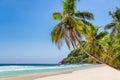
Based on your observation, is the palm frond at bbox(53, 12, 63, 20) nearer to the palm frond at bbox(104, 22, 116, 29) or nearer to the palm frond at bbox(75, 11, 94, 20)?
the palm frond at bbox(75, 11, 94, 20)

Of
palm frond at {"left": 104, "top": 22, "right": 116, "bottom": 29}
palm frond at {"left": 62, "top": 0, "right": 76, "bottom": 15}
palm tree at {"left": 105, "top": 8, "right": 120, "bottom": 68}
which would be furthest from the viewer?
palm frond at {"left": 104, "top": 22, "right": 116, "bottom": 29}

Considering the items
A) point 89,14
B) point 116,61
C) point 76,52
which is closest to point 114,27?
point 89,14

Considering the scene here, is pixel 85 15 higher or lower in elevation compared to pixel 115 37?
higher

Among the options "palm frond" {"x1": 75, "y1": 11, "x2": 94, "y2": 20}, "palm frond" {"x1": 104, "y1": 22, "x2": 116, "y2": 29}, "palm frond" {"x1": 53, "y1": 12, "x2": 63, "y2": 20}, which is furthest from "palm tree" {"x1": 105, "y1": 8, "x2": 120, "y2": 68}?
"palm frond" {"x1": 53, "y1": 12, "x2": 63, "y2": 20}

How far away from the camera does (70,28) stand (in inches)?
605

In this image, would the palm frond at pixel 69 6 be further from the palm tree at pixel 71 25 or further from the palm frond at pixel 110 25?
the palm frond at pixel 110 25

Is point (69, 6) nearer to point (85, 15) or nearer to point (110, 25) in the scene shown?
point (85, 15)

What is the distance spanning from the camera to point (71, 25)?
50.5ft

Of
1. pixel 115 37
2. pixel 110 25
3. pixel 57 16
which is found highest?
pixel 57 16

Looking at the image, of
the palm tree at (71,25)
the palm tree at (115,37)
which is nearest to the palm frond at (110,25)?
the palm tree at (115,37)

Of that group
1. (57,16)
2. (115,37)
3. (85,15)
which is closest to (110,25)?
(85,15)

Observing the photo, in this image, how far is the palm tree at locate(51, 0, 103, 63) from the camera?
15084 mm

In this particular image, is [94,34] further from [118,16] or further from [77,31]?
[77,31]

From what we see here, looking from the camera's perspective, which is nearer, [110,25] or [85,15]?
[85,15]
